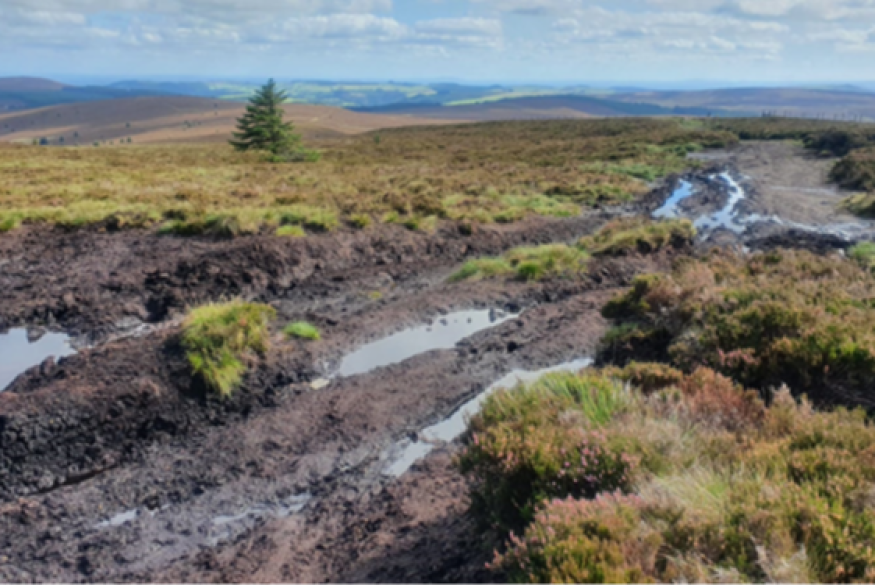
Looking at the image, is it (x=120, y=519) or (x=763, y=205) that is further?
(x=763, y=205)

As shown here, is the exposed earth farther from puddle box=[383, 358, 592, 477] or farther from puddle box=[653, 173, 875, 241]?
puddle box=[653, 173, 875, 241]

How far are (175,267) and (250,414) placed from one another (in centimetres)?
593

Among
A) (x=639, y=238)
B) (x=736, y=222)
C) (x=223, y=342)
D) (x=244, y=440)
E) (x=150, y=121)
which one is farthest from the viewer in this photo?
(x=150, y=121)

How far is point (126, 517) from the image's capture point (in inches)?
232

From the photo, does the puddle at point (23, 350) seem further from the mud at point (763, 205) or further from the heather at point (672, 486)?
the mud at point (763, 205)

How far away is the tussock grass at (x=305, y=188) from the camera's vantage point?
16.4 metres

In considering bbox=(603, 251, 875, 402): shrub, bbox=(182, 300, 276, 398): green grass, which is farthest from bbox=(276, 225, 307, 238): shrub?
bbox=(603, 251, 875, 402): shrub

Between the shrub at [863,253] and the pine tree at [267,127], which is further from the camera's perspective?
the pine tree at [267,127]

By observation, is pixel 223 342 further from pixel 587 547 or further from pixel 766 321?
pixel 766 321

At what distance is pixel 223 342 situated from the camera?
341 inches

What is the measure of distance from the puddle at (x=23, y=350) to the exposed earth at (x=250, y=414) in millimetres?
346

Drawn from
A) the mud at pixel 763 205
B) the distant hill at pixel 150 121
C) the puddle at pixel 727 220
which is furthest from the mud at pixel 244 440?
the distant hill at pixel 150 121

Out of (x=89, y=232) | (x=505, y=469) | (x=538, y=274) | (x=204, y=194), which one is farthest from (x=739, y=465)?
(x=204, y=194)

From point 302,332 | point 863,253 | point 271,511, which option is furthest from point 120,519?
point 863,253
